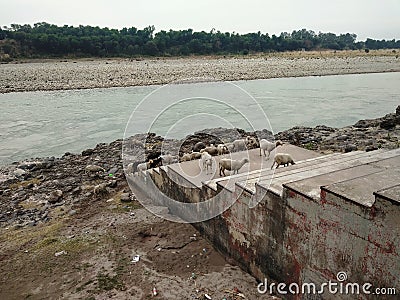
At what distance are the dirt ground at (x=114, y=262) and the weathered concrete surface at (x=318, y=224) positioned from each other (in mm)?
507

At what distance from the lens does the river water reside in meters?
18.0

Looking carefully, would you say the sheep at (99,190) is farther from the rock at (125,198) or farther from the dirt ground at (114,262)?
the dirt ground at (114,262)

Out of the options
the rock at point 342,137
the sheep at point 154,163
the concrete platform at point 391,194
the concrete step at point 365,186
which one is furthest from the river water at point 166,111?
the concrete platform at point 391,194

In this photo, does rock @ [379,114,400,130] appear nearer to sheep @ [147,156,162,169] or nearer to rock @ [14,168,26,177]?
sheep @ [147,156,162,169]

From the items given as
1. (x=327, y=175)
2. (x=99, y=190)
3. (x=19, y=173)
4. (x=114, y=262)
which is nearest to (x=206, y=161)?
(x=114, y=262)

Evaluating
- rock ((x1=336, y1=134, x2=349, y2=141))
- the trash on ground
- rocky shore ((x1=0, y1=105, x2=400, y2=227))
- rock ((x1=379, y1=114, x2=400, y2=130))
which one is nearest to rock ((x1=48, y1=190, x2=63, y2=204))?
rocky shore ((x1=0, y1=105, x2=400, y2=227))

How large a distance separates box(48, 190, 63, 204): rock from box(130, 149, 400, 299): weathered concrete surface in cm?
467

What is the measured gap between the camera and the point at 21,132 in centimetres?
1889

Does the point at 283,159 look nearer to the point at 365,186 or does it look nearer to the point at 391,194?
the point at 365,186

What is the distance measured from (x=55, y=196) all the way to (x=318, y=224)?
7.37m

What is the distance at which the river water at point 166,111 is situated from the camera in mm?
17953

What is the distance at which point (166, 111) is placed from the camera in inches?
917

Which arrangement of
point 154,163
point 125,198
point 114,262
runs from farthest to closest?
A: point 154,163, point 125,198, point 114,262

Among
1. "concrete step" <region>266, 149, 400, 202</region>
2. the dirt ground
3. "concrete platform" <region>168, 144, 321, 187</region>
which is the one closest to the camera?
"concrete step" <region>266, 149, 400, 202</region>
